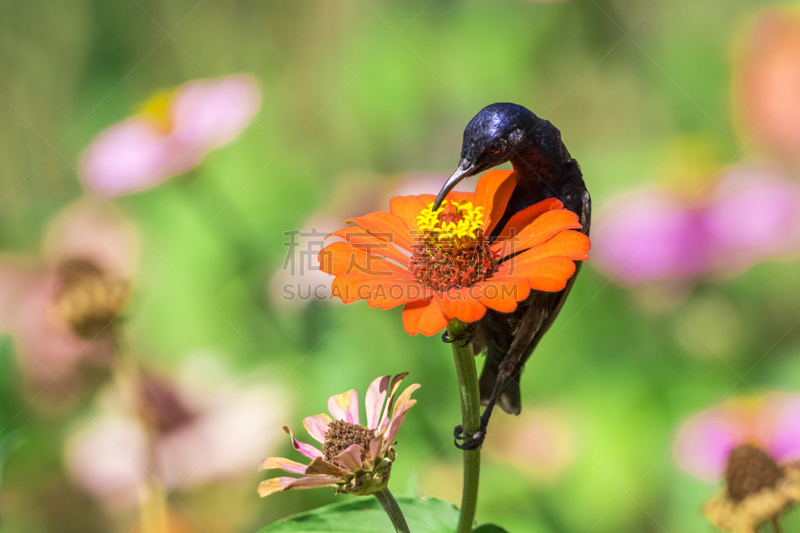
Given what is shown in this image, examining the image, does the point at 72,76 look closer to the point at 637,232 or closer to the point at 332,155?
the point at 332,155

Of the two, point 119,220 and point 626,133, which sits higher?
point 626,133

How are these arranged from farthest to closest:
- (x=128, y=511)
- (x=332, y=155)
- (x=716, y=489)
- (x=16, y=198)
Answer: (x=332, y=155) → (x=16, y=198) → (x=128, y=511) → (x=716, y=489)

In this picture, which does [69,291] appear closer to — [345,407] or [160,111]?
[160,111]

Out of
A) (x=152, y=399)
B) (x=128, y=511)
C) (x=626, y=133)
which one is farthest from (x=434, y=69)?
(x=128, y=511)

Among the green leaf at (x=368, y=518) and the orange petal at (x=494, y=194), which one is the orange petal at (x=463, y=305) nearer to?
the orange petal at (x=494, y=194)

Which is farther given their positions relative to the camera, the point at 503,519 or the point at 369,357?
the point at 369,357

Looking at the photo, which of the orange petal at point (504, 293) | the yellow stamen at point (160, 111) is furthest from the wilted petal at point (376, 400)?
the yellow stamen at point (160, 111)

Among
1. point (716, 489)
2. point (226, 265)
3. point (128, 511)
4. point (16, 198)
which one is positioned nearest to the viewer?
point (716, 489)
